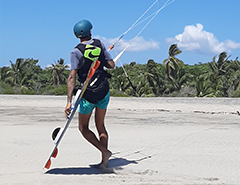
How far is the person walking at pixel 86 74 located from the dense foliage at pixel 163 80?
26670mm

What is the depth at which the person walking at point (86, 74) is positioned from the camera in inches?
206

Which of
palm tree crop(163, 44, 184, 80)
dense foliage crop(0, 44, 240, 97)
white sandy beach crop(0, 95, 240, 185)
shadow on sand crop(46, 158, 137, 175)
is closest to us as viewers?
white sandy beach crop(0, 95, 240, 185)

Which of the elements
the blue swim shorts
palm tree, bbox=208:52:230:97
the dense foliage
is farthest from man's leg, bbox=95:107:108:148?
palm tree, bbox=208:52:230:97

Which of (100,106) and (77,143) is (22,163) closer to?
(100,106)

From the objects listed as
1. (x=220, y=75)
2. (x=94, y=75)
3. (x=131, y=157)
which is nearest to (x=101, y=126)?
(x=94, y=75)

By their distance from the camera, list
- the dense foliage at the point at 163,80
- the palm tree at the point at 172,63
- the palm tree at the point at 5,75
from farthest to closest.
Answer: the palm tree at the point at 5,75
the palm tree at the point at 172,63
the dense foliage at the point at 163,80

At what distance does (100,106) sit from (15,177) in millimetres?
1330

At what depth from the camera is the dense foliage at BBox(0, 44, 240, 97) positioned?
1443 inches

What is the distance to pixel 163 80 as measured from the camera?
140 ft

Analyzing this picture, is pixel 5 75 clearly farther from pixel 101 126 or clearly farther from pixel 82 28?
pixel 82 28

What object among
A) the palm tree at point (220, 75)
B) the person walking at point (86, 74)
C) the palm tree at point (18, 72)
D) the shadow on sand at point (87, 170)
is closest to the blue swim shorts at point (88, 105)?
the person walking at point (86, 74)

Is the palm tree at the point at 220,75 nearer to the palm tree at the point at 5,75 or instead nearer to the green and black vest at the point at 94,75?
the palm tree at the point at 5,75

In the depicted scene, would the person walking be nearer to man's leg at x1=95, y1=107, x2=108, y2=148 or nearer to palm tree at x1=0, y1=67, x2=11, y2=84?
man's leg at x1=95, y1=107, x2=108, y2=148

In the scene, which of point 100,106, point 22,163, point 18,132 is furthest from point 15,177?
point 18,132
